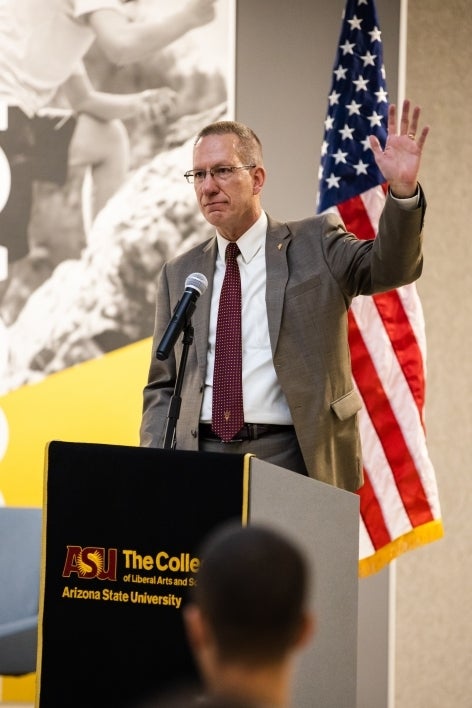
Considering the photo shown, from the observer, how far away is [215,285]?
3104 mm

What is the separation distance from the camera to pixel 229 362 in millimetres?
2941

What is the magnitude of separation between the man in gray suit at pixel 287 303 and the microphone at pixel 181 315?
47cm

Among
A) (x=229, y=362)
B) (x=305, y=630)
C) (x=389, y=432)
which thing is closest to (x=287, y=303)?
(x=229, y=362)

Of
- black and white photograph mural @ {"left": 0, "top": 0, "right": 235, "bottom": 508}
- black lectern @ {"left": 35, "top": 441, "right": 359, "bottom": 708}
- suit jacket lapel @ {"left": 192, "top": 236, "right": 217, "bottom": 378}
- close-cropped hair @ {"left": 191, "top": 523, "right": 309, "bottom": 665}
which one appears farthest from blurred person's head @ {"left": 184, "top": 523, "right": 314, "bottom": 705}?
black and white photograph mural @ {"left": 0, "top": 0, "right": 235, "bottom": 508}

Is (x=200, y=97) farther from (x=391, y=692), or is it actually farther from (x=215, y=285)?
(x=391, y=692)

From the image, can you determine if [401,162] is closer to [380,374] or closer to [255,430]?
[255,430]

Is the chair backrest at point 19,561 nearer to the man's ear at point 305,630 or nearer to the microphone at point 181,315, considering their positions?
the microphone at point 181,315

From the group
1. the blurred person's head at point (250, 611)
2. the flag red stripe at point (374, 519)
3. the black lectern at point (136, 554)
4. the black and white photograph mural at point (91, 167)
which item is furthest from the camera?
the black and white photograph mural at point (91, 167)

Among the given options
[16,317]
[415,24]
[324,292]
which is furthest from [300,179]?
[324,292]

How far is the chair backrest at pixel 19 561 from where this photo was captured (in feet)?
13.1

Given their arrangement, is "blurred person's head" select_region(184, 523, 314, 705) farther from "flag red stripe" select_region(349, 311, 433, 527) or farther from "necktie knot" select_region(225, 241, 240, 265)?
"flag red stripe" select_region(349, 311, 433, 527)


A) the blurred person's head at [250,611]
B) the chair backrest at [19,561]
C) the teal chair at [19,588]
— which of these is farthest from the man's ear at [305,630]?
the chair backrest at [19,561]

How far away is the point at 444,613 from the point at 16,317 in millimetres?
2188

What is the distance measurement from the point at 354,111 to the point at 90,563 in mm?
2341
